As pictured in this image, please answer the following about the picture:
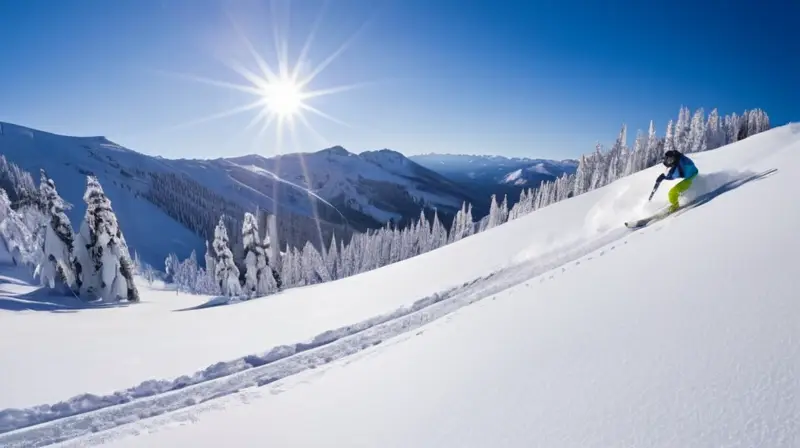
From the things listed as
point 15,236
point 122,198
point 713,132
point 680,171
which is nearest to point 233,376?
point 680,171

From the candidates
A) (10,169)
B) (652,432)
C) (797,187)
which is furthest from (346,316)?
(10,169)

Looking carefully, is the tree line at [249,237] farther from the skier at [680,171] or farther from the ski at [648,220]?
the skier at [680,171]

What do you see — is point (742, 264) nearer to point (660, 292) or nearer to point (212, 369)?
point (660, 292)

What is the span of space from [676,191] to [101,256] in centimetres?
3422

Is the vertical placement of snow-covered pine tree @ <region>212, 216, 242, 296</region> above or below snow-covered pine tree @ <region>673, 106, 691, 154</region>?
below

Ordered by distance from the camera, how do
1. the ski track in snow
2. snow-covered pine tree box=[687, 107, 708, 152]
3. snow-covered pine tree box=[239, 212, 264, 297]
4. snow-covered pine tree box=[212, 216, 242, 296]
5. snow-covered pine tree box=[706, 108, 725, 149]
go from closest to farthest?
the ski track in snow, snow-covered pine tree box=[239, 212, 264, 297], snow-covered pine tree box=[212, 216, 242, 296], snow-covered pine tree box=[687, 107, 708, 152], snow-covered pine tree box=[706, 108, 725, 149]

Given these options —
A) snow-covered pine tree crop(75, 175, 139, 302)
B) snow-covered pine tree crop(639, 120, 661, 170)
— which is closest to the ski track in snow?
snow-covered pine tree crop(75, 175, 139, 302)

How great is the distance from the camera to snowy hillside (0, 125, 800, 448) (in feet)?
10.8

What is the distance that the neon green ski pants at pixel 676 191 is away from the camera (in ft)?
40.8

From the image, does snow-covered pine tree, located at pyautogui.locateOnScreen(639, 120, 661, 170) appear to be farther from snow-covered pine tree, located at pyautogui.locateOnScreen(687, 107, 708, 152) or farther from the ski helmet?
the ski helmet

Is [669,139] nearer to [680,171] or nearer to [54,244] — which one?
[680,171]

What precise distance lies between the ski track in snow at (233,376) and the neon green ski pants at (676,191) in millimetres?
2596

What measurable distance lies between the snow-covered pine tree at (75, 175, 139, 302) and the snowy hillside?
14.8 metres

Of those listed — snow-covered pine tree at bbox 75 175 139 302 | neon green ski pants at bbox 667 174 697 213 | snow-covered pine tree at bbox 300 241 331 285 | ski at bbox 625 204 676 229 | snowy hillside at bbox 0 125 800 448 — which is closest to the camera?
snowy hillside at bbox 0 125 800 448
